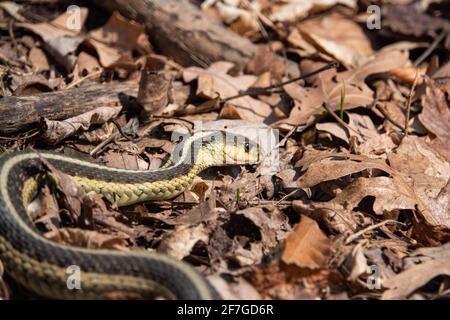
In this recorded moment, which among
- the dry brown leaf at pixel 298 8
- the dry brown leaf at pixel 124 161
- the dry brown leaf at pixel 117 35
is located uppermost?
the dry brown leaf at pixel 298 8

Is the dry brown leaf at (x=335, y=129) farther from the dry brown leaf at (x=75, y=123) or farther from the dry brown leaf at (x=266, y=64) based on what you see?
the dry brown leaf at (x=75, y=123)

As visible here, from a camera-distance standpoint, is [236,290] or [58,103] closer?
[236,290]

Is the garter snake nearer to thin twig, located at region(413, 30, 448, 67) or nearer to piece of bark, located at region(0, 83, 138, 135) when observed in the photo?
piece of bark, located at region(0, 83, 138, 135)

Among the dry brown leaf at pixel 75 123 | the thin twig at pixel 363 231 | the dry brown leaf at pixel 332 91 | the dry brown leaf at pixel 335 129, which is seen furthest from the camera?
the dry brown leaf at pixel 332 91

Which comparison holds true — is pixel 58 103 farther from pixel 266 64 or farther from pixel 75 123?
pixel 266 64

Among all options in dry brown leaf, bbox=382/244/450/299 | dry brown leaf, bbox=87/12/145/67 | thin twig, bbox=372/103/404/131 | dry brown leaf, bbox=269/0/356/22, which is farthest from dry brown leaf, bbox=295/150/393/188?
dry brown leaf, bbox=269/0/356/22

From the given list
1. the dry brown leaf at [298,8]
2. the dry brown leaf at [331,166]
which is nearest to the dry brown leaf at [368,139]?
the dry brown leaf at [331,166]

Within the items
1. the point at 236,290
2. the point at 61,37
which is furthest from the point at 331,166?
the point at 61,37
